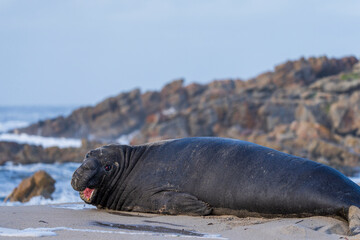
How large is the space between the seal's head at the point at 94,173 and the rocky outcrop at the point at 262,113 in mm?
12150

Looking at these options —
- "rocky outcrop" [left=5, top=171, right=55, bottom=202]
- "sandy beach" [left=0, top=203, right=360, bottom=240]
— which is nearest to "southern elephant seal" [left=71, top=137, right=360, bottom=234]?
"sandy beach" [left=0, top=203, right=360, bottom=240]

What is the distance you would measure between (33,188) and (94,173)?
4459 mm

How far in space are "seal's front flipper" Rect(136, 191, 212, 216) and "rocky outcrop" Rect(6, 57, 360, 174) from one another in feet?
40.7

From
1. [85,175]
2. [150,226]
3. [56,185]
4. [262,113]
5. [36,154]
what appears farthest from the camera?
[262,113]

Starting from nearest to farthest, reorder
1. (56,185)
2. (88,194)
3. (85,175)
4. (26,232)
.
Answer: (26,232)
(85,175)
(88,194)
(56,185)

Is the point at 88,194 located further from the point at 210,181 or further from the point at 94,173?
the point at 210,181

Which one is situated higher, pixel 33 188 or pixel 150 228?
pixel 33 188

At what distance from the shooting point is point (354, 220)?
531 centimetres

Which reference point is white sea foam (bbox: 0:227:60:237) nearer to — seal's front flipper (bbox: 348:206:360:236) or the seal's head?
the seal's head

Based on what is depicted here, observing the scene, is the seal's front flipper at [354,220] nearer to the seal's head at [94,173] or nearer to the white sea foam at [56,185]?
the seal's head at [94,173]

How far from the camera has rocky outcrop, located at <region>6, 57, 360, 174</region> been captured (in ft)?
81.3

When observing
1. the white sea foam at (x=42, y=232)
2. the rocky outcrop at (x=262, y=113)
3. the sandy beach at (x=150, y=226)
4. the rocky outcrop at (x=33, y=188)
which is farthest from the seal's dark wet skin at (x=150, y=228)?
the rocky outcrop at (x=262, y=113)

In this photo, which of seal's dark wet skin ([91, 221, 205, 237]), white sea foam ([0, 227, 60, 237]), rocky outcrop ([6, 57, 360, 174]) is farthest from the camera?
rocky outcrop ([6, 57, 360, 174])

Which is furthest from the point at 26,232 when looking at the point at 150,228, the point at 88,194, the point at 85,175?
the point at 88,194
